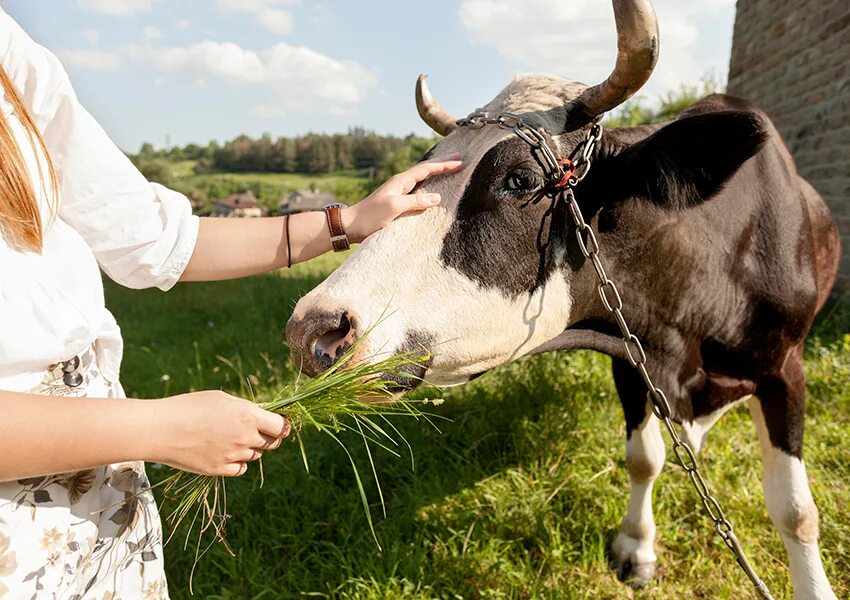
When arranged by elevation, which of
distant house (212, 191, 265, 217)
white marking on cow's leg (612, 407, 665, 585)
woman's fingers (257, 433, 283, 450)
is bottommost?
distant house (212, 191, 265, 217)

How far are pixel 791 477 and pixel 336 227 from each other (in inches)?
86.0

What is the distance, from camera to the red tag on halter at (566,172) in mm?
1998

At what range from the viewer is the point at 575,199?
80.2 inches

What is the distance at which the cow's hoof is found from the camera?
2.84 meters

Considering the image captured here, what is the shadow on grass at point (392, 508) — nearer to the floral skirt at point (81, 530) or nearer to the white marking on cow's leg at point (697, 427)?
the white marking on cow's leg at point (697, 427)

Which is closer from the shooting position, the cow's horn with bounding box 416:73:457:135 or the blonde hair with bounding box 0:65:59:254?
the blonde hair with bounding box 0:65:59:254

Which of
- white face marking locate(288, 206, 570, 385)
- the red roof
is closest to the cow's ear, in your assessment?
white face marking locate(288, 206, 570, 385)

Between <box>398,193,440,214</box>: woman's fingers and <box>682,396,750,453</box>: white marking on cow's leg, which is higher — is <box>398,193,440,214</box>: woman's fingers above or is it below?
above

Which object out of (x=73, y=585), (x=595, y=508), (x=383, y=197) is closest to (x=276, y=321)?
(x=595, y=508)

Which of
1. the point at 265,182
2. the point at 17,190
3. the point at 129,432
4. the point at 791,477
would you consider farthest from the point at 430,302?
the point at 265,182

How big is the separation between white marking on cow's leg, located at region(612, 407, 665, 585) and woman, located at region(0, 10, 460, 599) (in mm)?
2095

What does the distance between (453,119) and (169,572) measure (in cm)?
248

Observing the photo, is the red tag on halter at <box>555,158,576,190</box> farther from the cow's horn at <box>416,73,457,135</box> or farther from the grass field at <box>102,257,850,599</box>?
the grass field at <box>102,257,850,599</box>

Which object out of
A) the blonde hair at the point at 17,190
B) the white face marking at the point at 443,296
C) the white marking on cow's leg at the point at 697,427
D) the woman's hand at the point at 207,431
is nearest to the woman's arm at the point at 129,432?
the woman's hand at the point at 207,431
